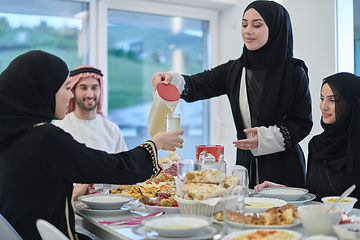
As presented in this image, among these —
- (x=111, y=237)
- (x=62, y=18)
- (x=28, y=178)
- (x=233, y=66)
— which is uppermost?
(x=62, y=18)

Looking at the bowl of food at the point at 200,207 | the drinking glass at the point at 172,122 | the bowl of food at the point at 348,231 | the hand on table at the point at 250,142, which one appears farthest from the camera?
the hand on table at the point at 250,142

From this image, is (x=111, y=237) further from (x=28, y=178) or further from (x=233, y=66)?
(x=233, y=66)

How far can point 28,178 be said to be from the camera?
122 cm

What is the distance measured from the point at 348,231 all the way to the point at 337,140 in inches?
43.4

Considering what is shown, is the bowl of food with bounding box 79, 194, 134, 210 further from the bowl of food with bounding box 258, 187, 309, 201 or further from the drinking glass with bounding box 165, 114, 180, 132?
the bowl of food with bounding box 258, 187, 309, 201

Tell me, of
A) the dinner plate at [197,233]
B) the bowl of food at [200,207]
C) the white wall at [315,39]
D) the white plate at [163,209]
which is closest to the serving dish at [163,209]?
the white plate at [163,209]

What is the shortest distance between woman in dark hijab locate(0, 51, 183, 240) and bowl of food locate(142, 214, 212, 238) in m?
0.31

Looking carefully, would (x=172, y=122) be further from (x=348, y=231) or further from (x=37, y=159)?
(x=348, y=231)

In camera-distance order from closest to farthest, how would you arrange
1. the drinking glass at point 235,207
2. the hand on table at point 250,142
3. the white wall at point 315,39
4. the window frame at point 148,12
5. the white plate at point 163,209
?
the drinking glass at point 235,207 < the white plate at point 163,209 < the hand on table at point 250,142 < the white wall at point 315,39 < the window frame at point 148,12

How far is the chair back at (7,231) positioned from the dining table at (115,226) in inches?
10.0

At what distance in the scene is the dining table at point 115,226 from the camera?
3.51 ft

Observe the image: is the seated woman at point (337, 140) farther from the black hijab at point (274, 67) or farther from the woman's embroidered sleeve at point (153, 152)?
the woman's embroidered sleeve at point (153, 152)

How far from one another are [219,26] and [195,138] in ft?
4.49

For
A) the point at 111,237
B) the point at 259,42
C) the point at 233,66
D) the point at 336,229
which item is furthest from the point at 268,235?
the point at 233,66
